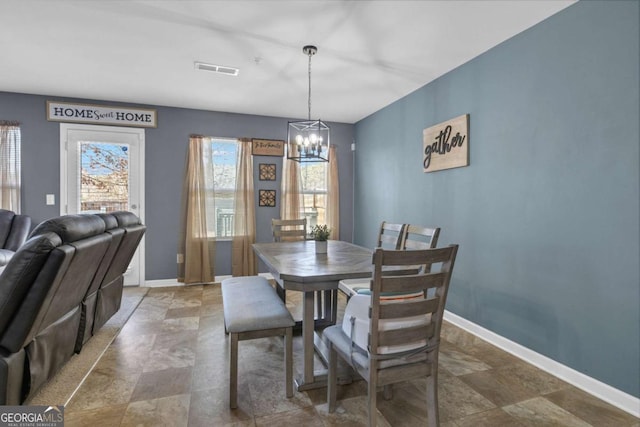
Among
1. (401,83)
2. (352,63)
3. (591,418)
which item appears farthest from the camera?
(401,83)

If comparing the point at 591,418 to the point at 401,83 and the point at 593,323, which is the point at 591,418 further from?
the point at 401,83

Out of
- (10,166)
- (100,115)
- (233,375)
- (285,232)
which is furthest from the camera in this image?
(100,115)

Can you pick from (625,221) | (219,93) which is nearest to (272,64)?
(219,93)

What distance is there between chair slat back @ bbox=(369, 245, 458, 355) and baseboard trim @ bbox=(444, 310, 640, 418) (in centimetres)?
139

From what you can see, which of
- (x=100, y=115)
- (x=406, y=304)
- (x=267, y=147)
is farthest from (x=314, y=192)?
(x=406, y=304)

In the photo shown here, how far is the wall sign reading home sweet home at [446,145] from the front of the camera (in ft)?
9.98

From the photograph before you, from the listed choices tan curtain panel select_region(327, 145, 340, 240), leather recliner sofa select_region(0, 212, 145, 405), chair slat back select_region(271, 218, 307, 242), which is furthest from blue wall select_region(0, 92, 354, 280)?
leather recliner sofa select_region(0, 212, 145, 405)

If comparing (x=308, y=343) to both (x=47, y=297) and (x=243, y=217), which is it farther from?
(x=243, y=217)

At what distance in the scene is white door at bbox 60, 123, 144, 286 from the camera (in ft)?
13.4

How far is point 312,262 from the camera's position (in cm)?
218

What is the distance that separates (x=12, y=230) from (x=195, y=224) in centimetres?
199

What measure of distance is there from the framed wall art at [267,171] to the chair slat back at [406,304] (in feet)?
12.2

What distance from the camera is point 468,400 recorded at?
1.90m

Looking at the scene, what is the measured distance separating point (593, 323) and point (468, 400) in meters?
0.99
